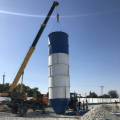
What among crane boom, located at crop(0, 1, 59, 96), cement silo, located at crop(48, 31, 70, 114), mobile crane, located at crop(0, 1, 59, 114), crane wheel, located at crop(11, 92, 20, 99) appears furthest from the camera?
crane boom, located at crop(0, 1, 59, 96)

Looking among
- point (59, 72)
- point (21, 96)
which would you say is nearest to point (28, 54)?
point (21, 96)

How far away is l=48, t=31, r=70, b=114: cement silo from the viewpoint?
16.1 metres

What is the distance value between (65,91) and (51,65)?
3.56 m

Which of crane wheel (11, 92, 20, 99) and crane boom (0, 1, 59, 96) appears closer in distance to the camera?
crane wheel (11, 92, 20, 99)

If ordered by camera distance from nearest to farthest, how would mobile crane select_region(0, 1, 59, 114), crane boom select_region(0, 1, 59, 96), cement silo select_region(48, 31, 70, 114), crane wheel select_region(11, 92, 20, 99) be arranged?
cement silo select_region(48, 31, 70, 114)
mobile crane select_region(0, 1, 59, 114)
crane wheel select_region(11, 92, 20, 99)
crane boom select_region(0, 1, 59, 96)

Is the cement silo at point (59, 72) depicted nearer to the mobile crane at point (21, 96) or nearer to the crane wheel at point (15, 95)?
the mobile crane at point (21, 96)

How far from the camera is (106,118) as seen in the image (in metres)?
11.1

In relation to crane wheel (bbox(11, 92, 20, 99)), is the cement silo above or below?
above

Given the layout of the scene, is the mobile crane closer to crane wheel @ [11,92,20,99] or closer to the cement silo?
crane wheel @ [11,92,20,99]

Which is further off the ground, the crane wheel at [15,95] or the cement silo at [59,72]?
the cement silo at [59,72]

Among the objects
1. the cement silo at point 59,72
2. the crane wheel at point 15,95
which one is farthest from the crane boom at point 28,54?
the cement silo at point 59,72

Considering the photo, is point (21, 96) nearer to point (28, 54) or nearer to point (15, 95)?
point (15, 95)

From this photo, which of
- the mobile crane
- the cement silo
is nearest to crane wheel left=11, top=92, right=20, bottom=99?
the mobile crane

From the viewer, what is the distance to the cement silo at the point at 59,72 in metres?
16.1
